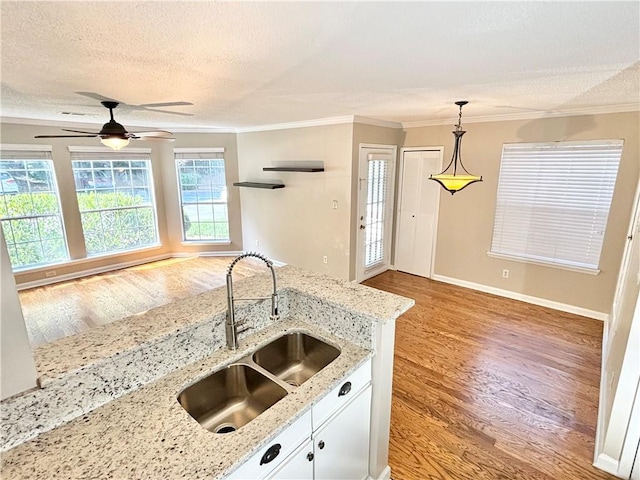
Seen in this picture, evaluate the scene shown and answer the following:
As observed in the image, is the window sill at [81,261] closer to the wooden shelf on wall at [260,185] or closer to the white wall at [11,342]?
the wooden shelf on wall at [260,185]

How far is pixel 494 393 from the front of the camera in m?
2.61

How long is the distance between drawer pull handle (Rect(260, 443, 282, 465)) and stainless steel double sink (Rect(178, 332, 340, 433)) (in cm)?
22

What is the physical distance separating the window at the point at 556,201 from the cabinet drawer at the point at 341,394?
349cm

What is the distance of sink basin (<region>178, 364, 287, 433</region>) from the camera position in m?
1.43

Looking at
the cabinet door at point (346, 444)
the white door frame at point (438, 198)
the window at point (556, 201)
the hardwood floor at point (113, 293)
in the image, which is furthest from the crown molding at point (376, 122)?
the cabinet door at point (346, 444)

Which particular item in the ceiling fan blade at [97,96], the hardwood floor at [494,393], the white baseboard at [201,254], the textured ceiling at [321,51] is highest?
the ceiling fan blade at [97,96]

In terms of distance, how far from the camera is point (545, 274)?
4.02 metres

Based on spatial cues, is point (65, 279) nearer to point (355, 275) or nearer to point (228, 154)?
point (228, 154)

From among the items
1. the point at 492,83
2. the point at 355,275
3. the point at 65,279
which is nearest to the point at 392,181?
the point at 355,275

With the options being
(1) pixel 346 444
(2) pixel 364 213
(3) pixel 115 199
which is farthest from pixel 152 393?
(3) pixel 115 199

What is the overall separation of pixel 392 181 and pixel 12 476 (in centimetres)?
496

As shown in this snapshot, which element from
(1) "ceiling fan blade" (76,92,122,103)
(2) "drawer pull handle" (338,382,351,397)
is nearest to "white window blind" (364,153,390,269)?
(1) "ceiling fan blade" (76,92,122,103)

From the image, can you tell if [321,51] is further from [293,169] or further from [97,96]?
[293,169]

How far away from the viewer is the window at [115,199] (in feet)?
17.5
